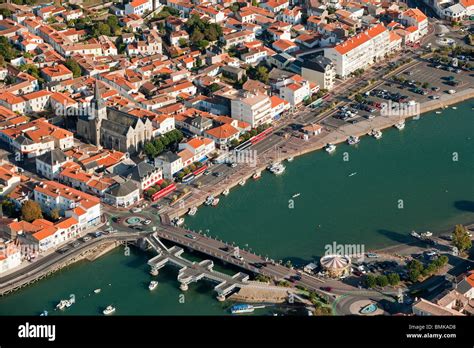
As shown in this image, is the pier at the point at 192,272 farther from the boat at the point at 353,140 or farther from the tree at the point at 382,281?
the boat at the point at 353,140

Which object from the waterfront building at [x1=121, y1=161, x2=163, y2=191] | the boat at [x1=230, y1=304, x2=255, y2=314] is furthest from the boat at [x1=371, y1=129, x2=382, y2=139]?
the boat at [x1=230, y1=304, x2=255, y2=314]

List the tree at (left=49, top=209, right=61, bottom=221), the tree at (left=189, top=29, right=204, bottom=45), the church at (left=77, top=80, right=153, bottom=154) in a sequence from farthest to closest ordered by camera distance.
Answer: the tree at (left=189, top=29, right=204, bottom=45) → the church at (left=77, top=80, right=153, bottom=154) → the tree at (left=49, top=209, right=61, bottom=221)

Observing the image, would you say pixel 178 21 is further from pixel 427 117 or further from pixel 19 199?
pixel 19 199

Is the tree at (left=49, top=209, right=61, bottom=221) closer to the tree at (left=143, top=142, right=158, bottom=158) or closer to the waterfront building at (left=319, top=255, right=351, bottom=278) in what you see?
the tree at (left=143, top=142, right=158, bottom=158)

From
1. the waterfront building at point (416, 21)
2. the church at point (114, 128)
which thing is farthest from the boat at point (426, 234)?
the waterfront building at point (416, 21)
